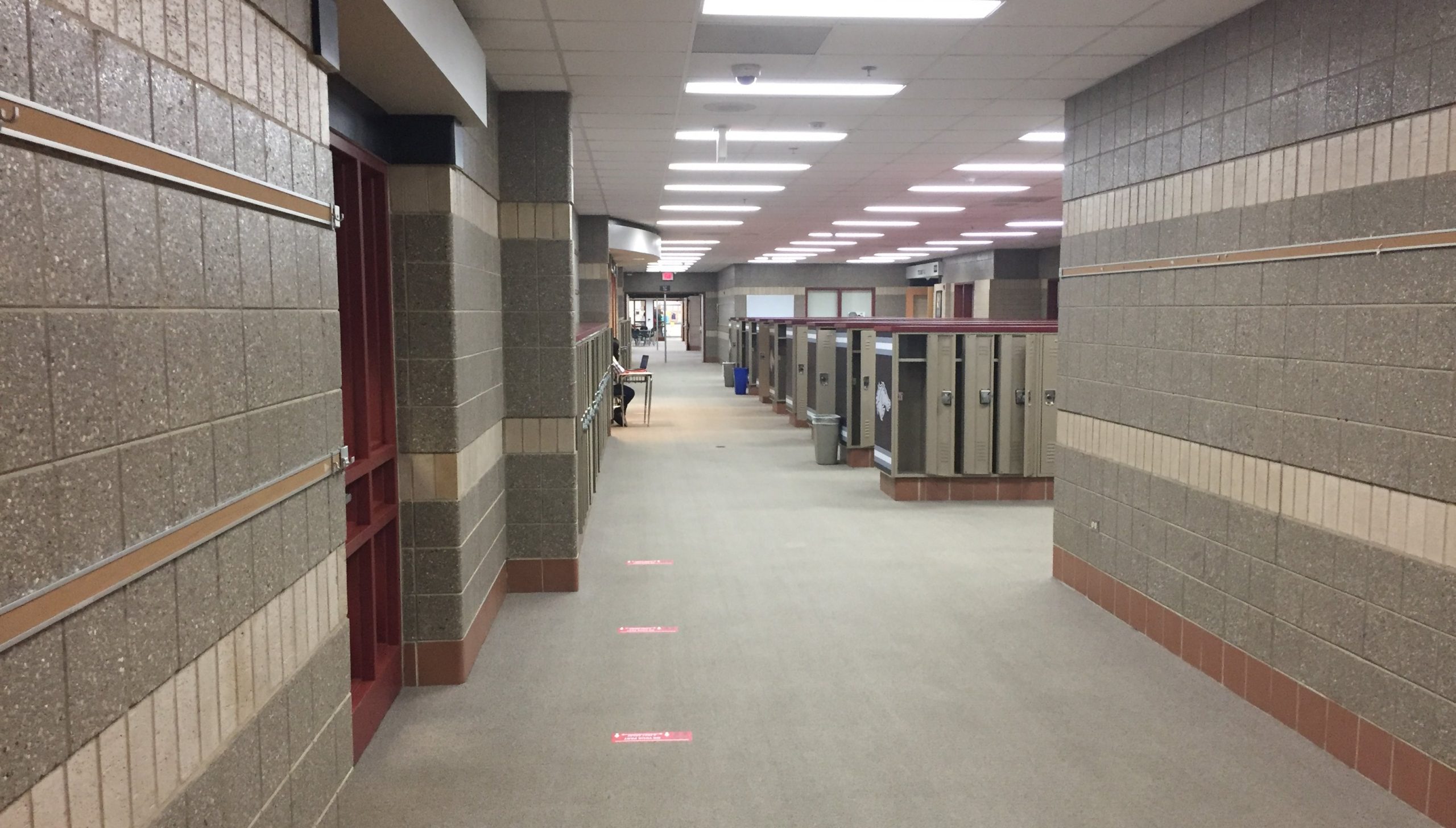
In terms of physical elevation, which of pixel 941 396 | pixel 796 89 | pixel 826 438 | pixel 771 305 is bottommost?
pixel 826 438

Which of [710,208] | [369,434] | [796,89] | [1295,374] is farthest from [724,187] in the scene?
[1295,374]

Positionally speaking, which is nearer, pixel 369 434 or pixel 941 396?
pixel 369 434

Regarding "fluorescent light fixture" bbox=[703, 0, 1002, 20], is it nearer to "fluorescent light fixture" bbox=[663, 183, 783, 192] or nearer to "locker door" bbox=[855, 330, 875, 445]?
"fluorescent light fixture" bbox=[663, 183, 783, 192]

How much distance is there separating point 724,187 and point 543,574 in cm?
587

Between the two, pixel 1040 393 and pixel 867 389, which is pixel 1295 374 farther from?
pixel 867 389

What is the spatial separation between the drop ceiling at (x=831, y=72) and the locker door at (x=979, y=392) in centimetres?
158

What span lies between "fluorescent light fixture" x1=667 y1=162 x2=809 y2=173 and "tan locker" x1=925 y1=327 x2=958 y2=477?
1998mm

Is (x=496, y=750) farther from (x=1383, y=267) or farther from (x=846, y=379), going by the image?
(x=846, y=379)

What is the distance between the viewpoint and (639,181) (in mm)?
9938

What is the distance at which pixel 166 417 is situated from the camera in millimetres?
1654

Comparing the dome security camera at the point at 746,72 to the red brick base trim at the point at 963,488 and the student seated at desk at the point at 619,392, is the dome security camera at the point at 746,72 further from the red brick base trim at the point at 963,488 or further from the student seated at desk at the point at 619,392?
the student seated at desk at the point at 619,392

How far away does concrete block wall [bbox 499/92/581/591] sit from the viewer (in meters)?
5.56

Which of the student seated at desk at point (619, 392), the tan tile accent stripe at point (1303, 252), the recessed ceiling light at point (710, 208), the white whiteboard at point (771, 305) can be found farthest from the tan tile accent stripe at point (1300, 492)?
the white whiteboard at point (771, 305)

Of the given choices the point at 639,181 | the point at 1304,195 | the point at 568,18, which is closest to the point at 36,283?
the point at 568,18
